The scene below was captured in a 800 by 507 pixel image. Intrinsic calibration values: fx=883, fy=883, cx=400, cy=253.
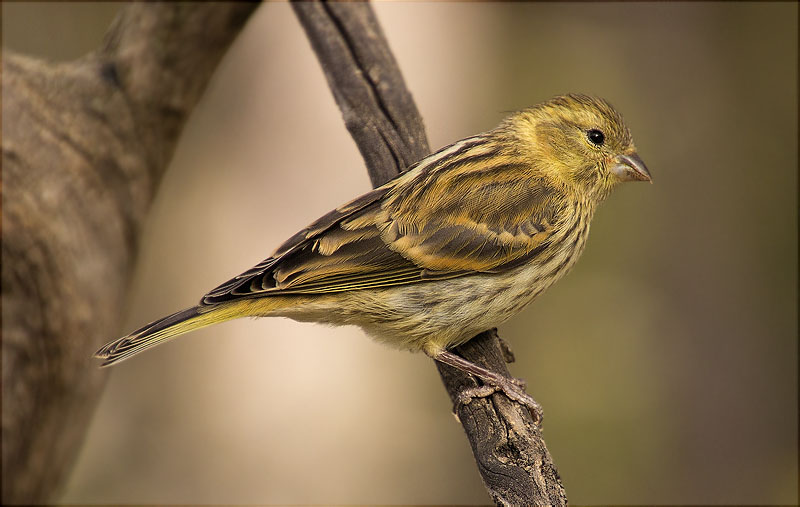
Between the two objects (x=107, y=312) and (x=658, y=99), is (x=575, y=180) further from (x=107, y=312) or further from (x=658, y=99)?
(x=658, y=99)

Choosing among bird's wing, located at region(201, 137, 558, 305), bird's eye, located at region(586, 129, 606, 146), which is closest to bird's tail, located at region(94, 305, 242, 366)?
bird's wing, located at region(201, 137, 558, 305)

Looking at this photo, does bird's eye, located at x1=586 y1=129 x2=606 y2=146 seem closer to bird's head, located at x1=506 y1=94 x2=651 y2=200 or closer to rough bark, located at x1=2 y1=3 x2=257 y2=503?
bird's head, located at x1=506 y1=94 x2=651 y2=200

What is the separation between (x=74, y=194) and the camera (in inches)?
196

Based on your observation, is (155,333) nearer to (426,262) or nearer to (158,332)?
(158,332)

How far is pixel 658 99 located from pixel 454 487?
15.1 feet

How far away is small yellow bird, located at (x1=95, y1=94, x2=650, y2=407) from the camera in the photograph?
3.79 meters

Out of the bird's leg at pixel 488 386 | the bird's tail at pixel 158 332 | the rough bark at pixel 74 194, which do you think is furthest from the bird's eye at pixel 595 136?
the rough bark at pixel 74 194

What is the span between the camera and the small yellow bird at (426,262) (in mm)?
3789

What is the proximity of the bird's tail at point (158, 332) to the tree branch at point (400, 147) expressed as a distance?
107cm

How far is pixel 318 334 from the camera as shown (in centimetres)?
814

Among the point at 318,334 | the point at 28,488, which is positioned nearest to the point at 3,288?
the point at 28,488

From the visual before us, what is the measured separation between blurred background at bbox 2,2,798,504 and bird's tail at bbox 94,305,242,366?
4475mm

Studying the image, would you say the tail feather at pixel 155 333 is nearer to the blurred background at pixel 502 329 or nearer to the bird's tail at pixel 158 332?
the bird's tail at pixel 158 332

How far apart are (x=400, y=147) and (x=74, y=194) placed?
1958 mm
